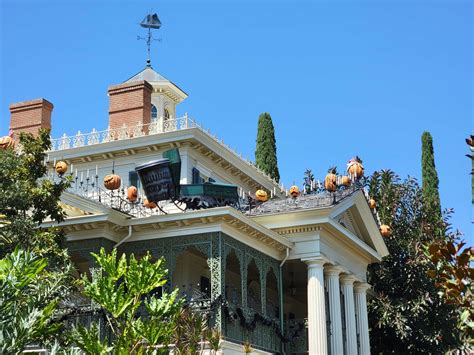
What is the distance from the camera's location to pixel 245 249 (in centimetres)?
2480

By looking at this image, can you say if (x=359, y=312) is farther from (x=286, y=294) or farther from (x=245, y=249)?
(x=245, y=249)

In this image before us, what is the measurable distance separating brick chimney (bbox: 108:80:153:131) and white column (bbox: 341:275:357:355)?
10825 millimetres

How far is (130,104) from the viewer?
3409 cm

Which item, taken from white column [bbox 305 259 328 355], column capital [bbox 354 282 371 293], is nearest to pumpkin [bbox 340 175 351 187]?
column capital [bbox 354 282 371 293]

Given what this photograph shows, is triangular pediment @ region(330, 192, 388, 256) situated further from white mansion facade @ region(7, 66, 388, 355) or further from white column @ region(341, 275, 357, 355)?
white column @ region(341, 275, 357, 355)

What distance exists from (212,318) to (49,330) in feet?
22.8

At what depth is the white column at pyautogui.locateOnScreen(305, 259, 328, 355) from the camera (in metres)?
26.4

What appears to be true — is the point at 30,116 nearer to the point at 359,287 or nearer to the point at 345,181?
the point at 345,181

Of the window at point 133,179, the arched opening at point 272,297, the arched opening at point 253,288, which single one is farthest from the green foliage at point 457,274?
the window at point 133,179

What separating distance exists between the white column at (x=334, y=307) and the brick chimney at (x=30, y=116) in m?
15.1

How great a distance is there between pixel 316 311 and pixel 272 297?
22.4 ft

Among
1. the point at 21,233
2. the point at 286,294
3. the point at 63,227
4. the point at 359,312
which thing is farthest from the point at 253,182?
the point at 21,233

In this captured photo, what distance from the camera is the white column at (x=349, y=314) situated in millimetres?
30156

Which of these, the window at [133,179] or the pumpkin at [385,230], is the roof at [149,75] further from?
the pumpkin at [385,230]
